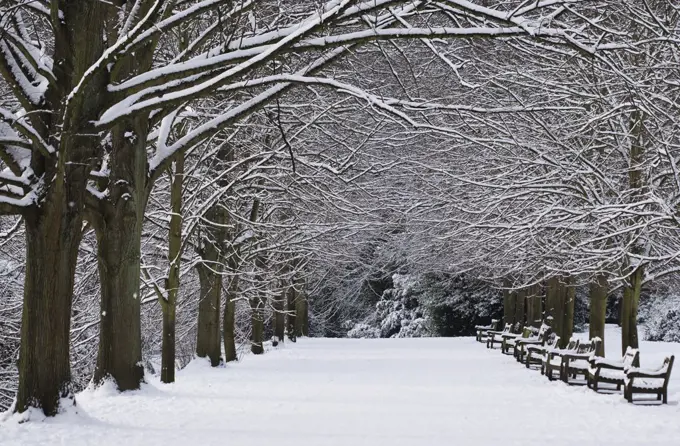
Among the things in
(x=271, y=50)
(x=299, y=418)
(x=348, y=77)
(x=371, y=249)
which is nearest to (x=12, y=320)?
(x=348, y=77)

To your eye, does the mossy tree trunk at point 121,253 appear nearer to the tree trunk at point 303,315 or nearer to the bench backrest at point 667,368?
the bench backrest at point 667,368

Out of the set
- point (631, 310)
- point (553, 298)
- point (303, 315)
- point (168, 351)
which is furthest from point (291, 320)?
point (168, 351)

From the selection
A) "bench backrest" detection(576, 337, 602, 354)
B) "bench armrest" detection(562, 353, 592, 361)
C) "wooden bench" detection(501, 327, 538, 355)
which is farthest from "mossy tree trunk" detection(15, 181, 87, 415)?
"wooden bench" detection(501, 327, 538, 355)

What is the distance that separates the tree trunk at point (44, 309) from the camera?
8297 mm

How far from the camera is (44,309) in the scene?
8289mm

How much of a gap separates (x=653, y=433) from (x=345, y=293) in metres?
41.3

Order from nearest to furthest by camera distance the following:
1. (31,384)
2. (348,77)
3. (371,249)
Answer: (31,384) < (348,77) < (371,249)

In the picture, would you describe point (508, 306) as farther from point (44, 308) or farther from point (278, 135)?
point (44, 308)

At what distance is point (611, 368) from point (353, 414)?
529 cm

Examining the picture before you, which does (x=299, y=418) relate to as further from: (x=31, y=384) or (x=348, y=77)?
(x=348, y=77)

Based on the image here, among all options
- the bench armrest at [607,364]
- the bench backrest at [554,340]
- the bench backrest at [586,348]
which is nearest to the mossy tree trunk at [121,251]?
the bench armrest at [607,364]

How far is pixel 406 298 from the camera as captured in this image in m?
49.1

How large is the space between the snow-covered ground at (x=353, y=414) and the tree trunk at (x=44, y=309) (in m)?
0.30

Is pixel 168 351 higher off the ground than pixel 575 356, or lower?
higher
